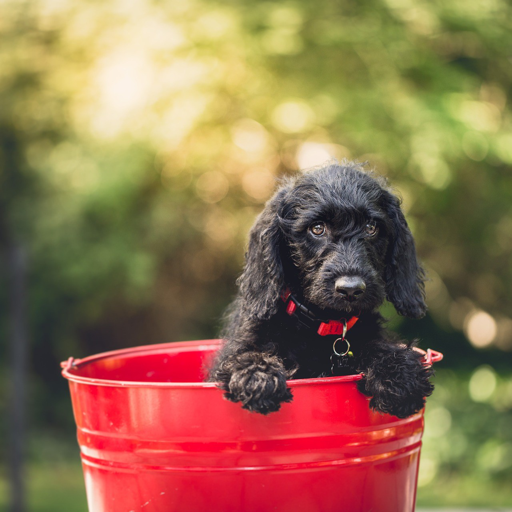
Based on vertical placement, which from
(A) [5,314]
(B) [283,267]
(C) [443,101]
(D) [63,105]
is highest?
(D) [63,105]

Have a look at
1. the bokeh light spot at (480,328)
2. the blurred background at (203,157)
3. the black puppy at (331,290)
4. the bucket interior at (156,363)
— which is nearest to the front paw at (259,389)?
the black puppy at (331,290)

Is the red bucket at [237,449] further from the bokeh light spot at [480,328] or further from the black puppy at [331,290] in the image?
the bokeh light spot at [480,328]

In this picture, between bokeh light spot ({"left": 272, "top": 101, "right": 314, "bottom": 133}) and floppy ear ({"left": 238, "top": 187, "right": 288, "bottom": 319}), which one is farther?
bokeh light spot ({"left": 272, "top": 101, "right": 314, "bottom": 133})

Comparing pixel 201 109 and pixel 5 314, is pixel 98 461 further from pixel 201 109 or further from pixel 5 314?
pixel 5 314

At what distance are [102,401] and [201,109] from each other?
175 inches

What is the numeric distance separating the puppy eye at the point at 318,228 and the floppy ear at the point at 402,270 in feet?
1.07

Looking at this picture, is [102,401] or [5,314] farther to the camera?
[5,314]

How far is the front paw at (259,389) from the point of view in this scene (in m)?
1.92

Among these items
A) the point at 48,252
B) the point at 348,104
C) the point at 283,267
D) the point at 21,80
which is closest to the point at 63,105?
the point at 21,80

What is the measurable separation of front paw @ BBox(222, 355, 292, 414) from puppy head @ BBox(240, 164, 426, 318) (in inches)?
14.7

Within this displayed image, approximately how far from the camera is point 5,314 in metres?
7.54

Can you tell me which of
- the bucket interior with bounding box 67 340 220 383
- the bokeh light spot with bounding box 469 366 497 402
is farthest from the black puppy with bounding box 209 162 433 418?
the bokeh light spot with bounding box 469 366 497 402

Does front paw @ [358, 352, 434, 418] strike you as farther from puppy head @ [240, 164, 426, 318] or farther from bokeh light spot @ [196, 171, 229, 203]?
bokeh light spot @ [196, 171, 229, 203]

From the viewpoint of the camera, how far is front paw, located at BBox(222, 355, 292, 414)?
1923 mm
